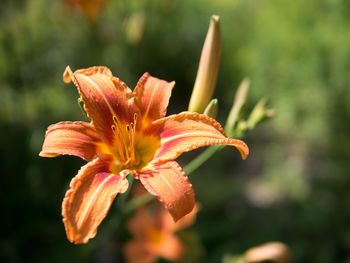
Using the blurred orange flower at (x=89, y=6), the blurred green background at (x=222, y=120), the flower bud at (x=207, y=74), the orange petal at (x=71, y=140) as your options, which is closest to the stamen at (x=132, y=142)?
the orange petal at (x=71, y=140)

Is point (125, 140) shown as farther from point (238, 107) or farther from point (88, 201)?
point (238, 107)

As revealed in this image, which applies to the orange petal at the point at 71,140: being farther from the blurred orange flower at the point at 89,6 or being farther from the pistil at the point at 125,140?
the blurred orange flower at the point at 89,6

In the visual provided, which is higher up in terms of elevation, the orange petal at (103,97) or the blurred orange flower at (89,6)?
the blurred orange flower at (89,6)

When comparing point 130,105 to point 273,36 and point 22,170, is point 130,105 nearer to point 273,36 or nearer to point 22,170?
point 22,170

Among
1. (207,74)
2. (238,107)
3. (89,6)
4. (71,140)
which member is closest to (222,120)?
(89,6)

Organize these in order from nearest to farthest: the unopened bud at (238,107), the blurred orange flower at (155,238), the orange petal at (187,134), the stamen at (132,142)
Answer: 1. the orange petal at (187,134)
2. the stamen at (132,142)
3. the unopened bud at (238,107)
4. the blurred orange flower at (155,238)

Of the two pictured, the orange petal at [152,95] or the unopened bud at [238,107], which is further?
the unopened bud at [238,107]

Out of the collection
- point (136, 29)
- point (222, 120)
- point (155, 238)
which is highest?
point (136, 29)
